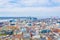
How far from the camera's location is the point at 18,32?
145cm

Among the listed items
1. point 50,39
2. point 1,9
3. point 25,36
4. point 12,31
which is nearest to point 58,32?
point 50,39

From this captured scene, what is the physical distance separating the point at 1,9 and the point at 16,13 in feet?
0.57

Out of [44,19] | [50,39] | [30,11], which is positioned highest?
[30,11]

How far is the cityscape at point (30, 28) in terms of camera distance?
144cm

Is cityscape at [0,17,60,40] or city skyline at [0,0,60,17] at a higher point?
city skyline at [0,0,60,17]

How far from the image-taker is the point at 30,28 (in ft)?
4.79

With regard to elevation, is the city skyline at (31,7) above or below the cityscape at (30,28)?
above

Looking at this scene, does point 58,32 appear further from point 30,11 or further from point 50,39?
point 30,11

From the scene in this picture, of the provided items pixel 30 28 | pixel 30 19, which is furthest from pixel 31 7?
pixel 30 28

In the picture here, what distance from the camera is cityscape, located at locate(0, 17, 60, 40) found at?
144 centimetres

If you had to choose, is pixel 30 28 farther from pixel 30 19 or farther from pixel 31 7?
pixel 31 7

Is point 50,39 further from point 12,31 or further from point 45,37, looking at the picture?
point 12,31

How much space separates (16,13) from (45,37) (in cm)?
42

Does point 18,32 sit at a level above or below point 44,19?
below
